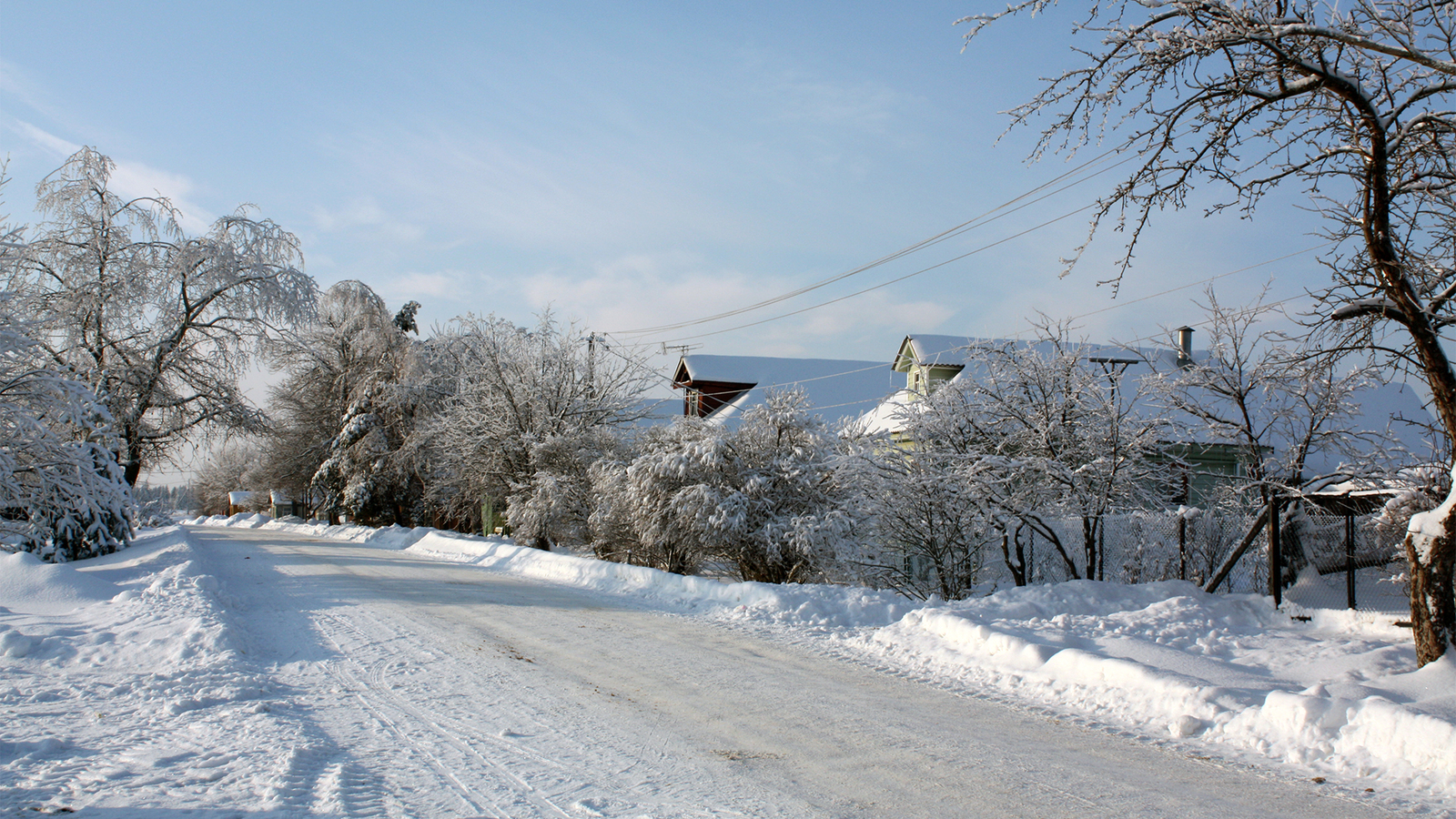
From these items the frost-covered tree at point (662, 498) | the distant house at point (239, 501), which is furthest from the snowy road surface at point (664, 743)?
the distant house at point (239, 501)

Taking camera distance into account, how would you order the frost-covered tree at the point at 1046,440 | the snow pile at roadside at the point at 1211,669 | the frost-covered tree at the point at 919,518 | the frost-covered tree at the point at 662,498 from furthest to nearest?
the frost-covered tree at the point at 662,498, the frost-covered tree at the point at 919,518, the frost-covered tree at the point at 1046,440, the snow pile at roadside at the point at 1211,669

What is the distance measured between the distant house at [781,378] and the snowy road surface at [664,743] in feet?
100

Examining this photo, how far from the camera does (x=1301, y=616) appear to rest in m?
11.1

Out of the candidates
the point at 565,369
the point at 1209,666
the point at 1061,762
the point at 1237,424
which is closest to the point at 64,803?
the point at 1061,762

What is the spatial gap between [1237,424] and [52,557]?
2170 centimetres

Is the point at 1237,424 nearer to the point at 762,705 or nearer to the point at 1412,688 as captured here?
the point at 1412,688

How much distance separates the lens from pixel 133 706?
21.7 feet

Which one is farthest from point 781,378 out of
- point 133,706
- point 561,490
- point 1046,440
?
point 133,706

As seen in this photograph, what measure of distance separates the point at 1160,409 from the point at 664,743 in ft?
36.5

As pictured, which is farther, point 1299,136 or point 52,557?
point 52,557

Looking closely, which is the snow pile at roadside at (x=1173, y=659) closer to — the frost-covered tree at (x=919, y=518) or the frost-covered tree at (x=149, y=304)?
the frost-covered tree at (x=919, y=518)

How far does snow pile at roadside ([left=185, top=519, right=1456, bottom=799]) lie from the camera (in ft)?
18.6

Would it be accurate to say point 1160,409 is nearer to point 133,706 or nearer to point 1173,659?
point 1173,659

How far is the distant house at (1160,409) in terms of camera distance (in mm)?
14297
